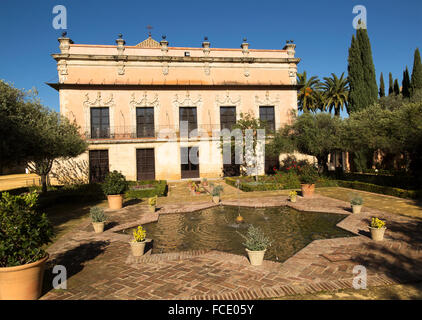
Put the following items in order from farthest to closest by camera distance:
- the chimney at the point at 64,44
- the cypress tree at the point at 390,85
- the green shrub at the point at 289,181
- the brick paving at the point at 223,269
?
1. the cypress tree at the point at 390,85
2. the chimney at the point at 64,44
3. the green shrub at the point at 289,181
4. the brick paving at the point at 223,269

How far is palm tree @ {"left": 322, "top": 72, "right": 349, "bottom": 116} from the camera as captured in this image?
3462 centimetres

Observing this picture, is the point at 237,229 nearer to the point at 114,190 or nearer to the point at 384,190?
the point at 114,190

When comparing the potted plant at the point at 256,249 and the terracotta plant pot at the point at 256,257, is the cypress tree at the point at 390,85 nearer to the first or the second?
the potted plant at the point at 256,249

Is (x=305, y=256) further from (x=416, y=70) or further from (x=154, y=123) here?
(x=416, y=70)

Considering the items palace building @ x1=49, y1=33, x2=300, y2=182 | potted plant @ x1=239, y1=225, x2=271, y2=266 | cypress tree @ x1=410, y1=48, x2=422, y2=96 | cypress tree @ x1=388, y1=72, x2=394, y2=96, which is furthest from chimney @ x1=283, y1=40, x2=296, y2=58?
potted plant @ x1=239, y1=225, x2=271, y2=266

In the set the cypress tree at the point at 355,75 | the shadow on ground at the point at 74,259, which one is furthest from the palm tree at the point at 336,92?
the shadow on ground at the point at 74,259

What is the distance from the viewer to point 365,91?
26.0 metres

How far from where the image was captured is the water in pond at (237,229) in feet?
22.5

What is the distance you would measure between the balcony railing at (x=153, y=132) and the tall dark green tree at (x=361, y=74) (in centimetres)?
1485

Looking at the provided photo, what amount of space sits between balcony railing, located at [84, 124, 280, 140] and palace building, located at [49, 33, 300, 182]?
0.10 meters

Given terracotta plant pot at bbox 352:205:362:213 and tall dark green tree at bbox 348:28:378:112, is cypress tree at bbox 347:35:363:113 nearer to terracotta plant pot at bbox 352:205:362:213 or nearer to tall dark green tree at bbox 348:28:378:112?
tall dark green tree at bbox 348:28:378:112

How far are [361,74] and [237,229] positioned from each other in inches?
1017

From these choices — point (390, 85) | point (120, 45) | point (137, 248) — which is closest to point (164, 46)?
point (120, 45)
